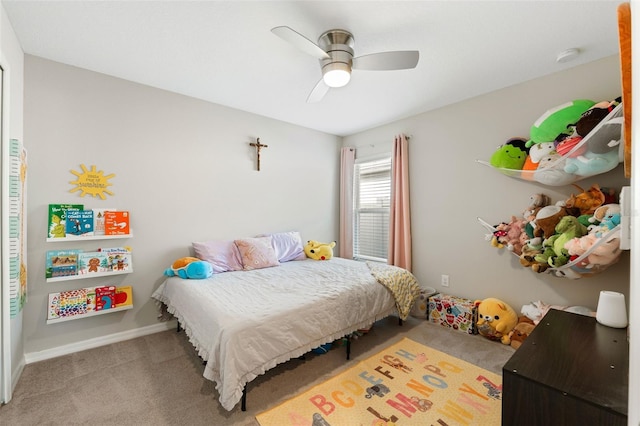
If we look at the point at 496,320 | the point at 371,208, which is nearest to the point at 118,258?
the point at 371,208

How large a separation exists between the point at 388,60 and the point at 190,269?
2322mm

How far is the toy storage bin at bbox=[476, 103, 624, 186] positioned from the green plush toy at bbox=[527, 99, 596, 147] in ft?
0.68

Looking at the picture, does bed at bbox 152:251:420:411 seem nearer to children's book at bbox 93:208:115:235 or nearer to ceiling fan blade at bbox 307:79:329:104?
children's book at bbox 93:208:115:235

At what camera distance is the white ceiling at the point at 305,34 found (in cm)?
170

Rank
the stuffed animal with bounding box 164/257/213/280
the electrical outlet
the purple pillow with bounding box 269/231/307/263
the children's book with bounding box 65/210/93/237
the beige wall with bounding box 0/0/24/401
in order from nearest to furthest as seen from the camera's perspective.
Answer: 1. the beige wall with bounding box 0/0/24/401
2. the children's book with bounding box 65/210/93/237
3. the stuffed animal with bounding box 164/257/213/280
4. the electrical outlet
5. the purple pillow with bounding box 269/231/307/263

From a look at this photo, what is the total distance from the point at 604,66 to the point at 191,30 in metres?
3.10

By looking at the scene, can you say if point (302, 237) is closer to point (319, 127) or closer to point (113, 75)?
point (319, 127)

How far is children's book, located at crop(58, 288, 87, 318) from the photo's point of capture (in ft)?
7.42

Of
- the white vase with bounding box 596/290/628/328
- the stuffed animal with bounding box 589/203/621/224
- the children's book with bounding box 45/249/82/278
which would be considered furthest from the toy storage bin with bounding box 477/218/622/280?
the children's book with bounding box 45/249/82/278

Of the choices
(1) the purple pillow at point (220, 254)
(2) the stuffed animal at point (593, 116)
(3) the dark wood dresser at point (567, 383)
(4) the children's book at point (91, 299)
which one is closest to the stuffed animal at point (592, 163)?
(2) the stuffed animal at point (593, 116)

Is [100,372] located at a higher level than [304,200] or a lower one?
lower

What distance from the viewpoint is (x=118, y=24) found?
6.08 feet

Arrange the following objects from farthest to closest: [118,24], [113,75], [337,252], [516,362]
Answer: [337,252] → [113,75] → [118,24] → [516,362]

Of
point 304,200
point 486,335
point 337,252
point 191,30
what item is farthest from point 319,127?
point 486,335
